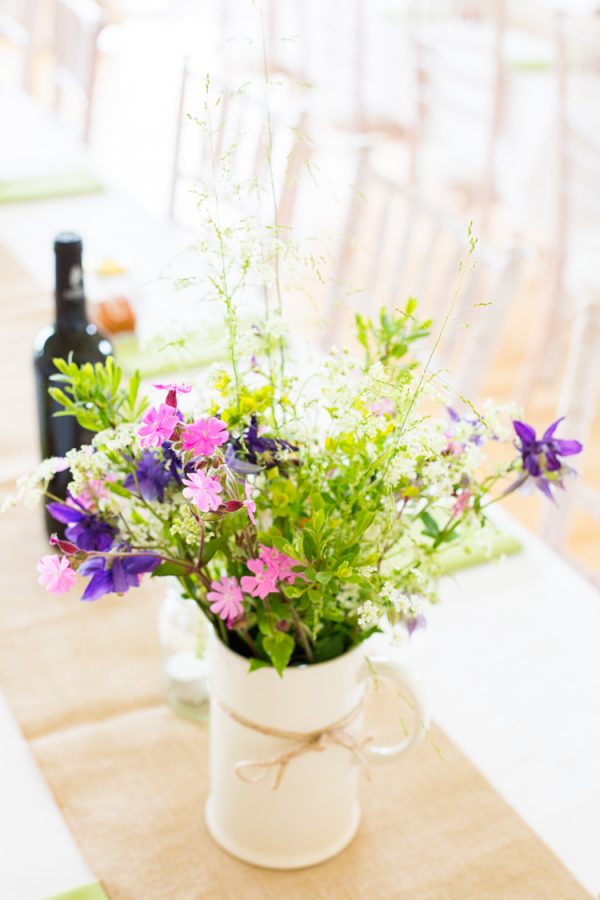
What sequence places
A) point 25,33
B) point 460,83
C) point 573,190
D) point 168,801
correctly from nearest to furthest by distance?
point 168,801, point 573,190, point 25,33, point 460,83

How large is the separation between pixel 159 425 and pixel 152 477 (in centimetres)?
11

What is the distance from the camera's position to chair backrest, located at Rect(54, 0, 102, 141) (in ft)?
9.46

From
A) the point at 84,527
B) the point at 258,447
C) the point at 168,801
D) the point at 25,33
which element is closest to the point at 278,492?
the point at 258,447

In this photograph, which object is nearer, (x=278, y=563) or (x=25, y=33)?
(x=278, y=563)

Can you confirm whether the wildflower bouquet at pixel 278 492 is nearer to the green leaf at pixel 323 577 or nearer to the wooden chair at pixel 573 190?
the green leaf at pixel 323 577

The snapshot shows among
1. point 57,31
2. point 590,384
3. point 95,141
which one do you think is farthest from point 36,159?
point 95,141

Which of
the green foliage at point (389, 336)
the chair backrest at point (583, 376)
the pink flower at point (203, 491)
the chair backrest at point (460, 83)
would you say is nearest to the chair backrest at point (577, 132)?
the chair backrest at point (460, 83)

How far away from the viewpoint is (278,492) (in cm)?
77

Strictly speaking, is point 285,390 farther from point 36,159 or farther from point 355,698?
point 36,159

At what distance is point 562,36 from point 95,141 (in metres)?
2.40

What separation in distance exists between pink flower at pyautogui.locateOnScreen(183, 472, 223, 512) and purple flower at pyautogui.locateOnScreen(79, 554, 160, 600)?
13 cm

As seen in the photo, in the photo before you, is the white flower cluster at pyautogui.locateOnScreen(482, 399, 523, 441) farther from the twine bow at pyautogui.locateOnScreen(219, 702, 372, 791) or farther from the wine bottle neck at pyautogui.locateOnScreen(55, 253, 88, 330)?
the wine bottle neck at pyautogui.locateOnScreen(55, 253, 88, 330)

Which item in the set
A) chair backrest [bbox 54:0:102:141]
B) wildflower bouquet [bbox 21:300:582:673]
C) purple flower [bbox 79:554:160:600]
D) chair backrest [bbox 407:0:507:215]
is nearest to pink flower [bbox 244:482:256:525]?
wildflower bouquet [bbox 21:300:582:673]

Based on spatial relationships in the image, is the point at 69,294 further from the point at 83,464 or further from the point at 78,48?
the point at 78,48
